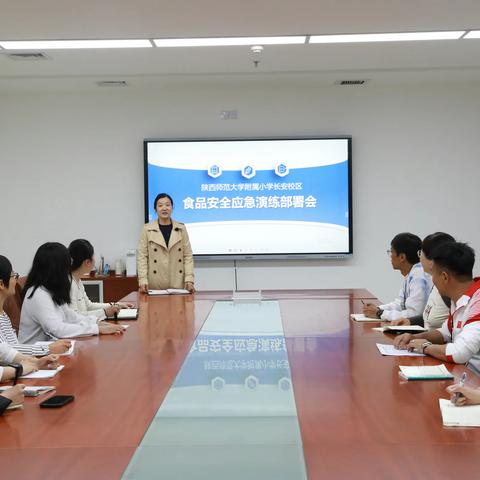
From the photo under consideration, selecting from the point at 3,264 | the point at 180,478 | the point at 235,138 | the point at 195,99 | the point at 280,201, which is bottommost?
the point at 180,478

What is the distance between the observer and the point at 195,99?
22.3ft

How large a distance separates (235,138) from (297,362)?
4.34 metres

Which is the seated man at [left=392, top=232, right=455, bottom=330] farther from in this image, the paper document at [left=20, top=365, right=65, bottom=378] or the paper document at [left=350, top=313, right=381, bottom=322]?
the paper document at [left=20, top=365, right=65, bottom=378]

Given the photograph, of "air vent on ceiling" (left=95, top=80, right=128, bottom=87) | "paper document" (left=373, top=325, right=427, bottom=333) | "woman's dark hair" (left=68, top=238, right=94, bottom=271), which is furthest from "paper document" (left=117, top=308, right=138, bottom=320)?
"air vent on ceiling" (left=95, top=80, right=128, bottom=87)

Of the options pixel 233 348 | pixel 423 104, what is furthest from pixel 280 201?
pixel 233 348

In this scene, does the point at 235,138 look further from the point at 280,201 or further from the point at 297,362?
the point at 297,362

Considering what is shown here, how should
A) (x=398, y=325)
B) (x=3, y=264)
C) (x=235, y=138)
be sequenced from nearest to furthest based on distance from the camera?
(x=3, y=264), (x=398, y=325), (x=235, y=138)

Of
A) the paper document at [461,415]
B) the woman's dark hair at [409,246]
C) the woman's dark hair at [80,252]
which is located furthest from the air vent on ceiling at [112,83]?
the paper document at [461,415]

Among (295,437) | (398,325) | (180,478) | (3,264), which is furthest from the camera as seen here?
(398,325)

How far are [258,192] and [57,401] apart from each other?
484 centimetres

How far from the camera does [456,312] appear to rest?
2.95 metres

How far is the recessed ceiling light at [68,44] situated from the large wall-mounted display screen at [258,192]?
1734mm

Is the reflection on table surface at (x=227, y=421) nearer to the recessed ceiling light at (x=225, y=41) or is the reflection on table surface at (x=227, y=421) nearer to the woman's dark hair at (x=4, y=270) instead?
the woman's dark hair at (x=4, y=270)

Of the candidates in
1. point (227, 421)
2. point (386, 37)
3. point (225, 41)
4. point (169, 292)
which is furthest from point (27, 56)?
point (227, 421)
